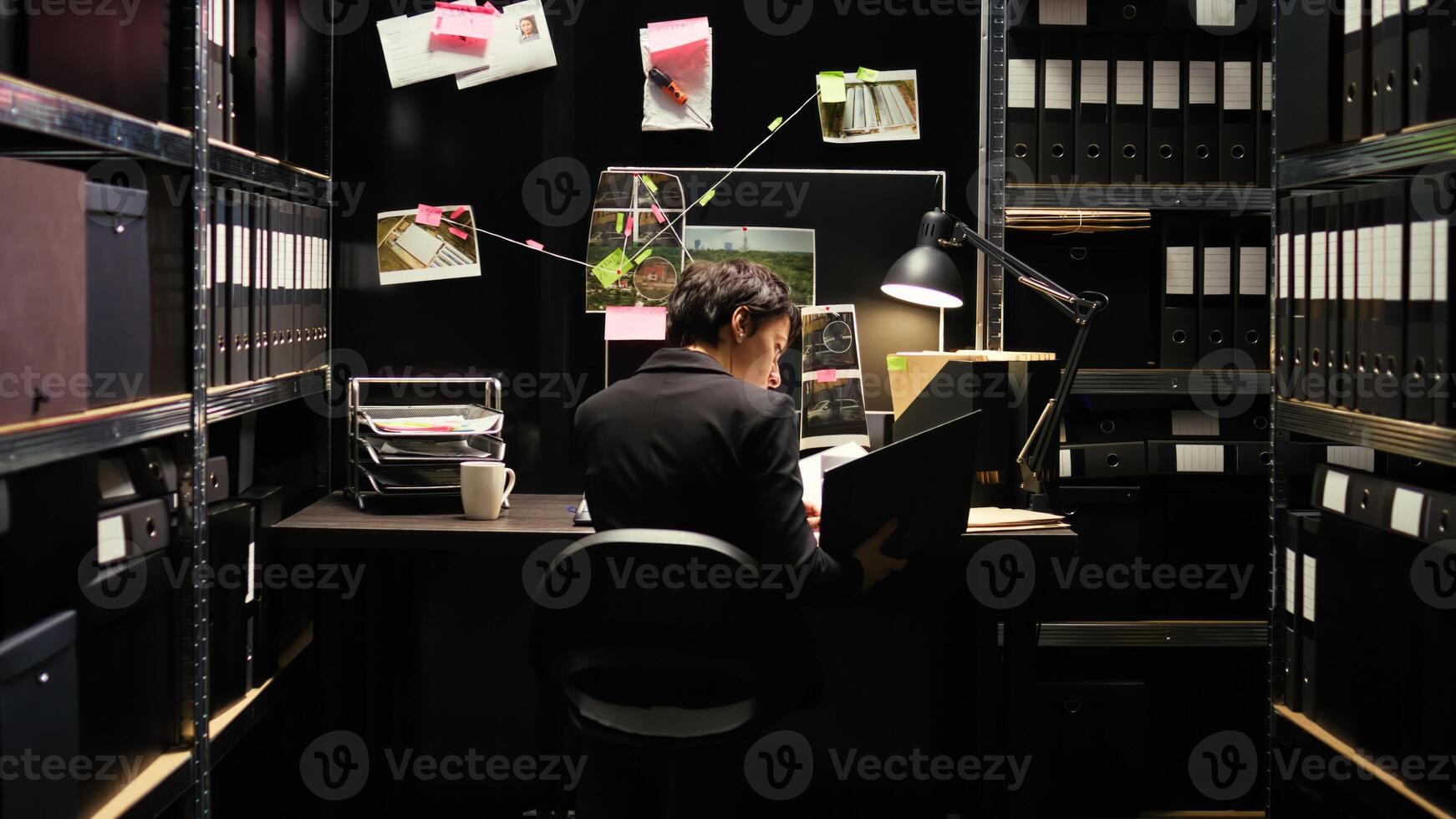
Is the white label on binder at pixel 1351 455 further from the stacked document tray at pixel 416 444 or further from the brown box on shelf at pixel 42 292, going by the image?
the brown box on shelf at pixel 42 292

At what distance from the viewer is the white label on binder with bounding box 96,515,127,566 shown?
1483mm

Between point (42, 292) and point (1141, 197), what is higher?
point (1141, 197)

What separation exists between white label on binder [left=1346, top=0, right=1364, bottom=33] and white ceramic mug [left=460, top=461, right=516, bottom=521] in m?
1.64

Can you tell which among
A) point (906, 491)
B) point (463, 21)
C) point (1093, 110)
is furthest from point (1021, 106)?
point (463, 21)

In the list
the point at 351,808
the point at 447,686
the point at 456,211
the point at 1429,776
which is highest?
the point at 456,211

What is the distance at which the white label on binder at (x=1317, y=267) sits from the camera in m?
1.82

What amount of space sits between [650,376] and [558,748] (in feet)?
2.83

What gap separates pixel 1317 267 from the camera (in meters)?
1.83

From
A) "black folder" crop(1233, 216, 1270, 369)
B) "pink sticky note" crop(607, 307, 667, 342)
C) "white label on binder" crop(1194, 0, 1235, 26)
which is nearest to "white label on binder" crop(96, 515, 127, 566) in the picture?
"pink sticky note" crop(607, 307, 667, 342)

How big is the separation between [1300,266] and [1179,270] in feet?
1.78

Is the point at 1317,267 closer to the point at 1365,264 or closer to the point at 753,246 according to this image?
the point at 1365,264

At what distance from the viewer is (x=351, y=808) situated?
2477 millimetres

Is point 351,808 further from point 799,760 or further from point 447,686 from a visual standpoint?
point 799,760

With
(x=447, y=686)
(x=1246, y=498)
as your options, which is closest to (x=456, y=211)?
(x=447, y=686)
